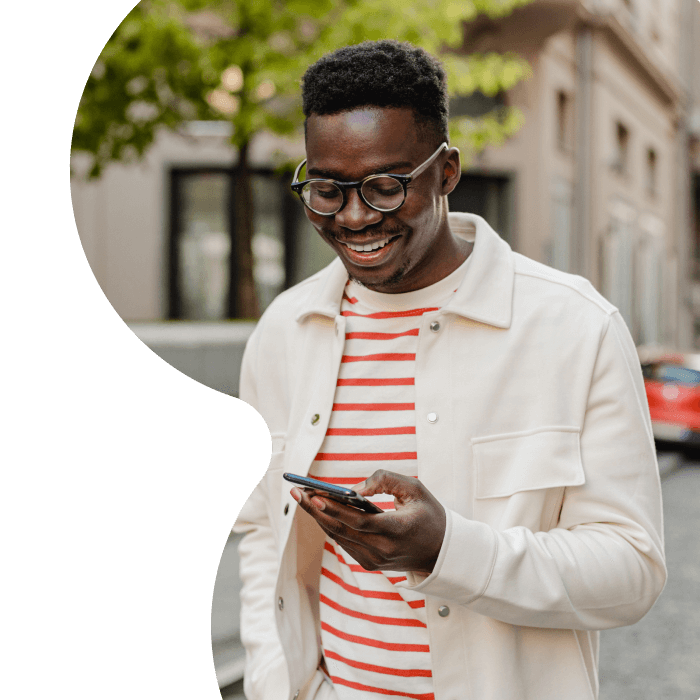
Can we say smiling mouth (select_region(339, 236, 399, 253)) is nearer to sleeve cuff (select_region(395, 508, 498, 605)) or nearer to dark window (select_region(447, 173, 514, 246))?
sleeve cuff (select_region(395, 508, 498, 605))

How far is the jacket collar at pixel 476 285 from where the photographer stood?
5.34 feet

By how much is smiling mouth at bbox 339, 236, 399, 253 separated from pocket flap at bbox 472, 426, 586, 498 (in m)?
0.44

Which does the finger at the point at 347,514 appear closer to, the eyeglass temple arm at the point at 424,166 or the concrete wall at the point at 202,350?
the eyeglass temple arm at the point at 424,166

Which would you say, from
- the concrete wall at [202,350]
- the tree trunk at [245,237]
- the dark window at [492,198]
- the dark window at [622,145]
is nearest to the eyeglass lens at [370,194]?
the concrete wall at [202,350]

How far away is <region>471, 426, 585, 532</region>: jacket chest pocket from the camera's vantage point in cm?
151

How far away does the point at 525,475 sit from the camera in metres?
1.53

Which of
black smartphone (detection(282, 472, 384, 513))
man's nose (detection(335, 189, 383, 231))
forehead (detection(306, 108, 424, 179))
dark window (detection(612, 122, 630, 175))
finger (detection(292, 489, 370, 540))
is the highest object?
dark window (detection(612, 122, 630, 175))

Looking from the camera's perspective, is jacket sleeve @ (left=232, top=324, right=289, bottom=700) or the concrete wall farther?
the concrete wall

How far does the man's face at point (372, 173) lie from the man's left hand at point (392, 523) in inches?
18.7

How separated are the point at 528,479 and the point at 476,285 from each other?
0.42 metres

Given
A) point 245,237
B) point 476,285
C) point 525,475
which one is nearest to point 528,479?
point 525,475

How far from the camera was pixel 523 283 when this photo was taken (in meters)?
1.68

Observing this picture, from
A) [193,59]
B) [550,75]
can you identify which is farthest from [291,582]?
[550,75]

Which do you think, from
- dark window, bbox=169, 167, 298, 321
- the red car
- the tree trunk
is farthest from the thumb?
dark window, bbox=169, 167, 298, 321
